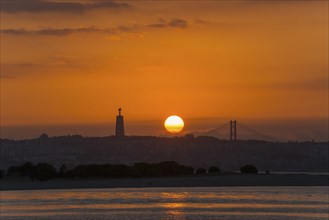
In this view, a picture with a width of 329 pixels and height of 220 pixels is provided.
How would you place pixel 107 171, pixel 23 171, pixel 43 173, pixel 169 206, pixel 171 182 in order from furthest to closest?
pixel 23 171
pixel 107 171
pixel 43 173
pixel 171 182
pixel 169 206

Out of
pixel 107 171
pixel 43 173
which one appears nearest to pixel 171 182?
pixel 107 171

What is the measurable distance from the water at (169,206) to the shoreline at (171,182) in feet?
36.1

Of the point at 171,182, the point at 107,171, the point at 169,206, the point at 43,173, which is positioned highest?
the point at 107,171

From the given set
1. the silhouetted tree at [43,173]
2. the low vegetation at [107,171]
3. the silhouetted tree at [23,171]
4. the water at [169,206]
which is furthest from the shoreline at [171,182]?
the water at [169,206]

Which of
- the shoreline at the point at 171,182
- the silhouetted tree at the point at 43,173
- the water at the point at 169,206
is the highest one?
the silhouetted tree at the point at 43,173

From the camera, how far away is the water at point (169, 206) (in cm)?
4538

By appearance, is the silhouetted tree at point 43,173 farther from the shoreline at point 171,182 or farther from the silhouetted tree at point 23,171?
the shoreline at point 171,182

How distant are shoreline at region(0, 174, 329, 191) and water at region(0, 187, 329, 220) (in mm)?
10998

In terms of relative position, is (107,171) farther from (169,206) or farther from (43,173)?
(169,206)

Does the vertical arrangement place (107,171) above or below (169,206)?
above

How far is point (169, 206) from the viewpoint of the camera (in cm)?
5150

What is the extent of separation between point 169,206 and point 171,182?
27642 mm

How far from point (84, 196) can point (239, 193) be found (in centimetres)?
1178

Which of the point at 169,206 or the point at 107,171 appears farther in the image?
the point at 107,171
